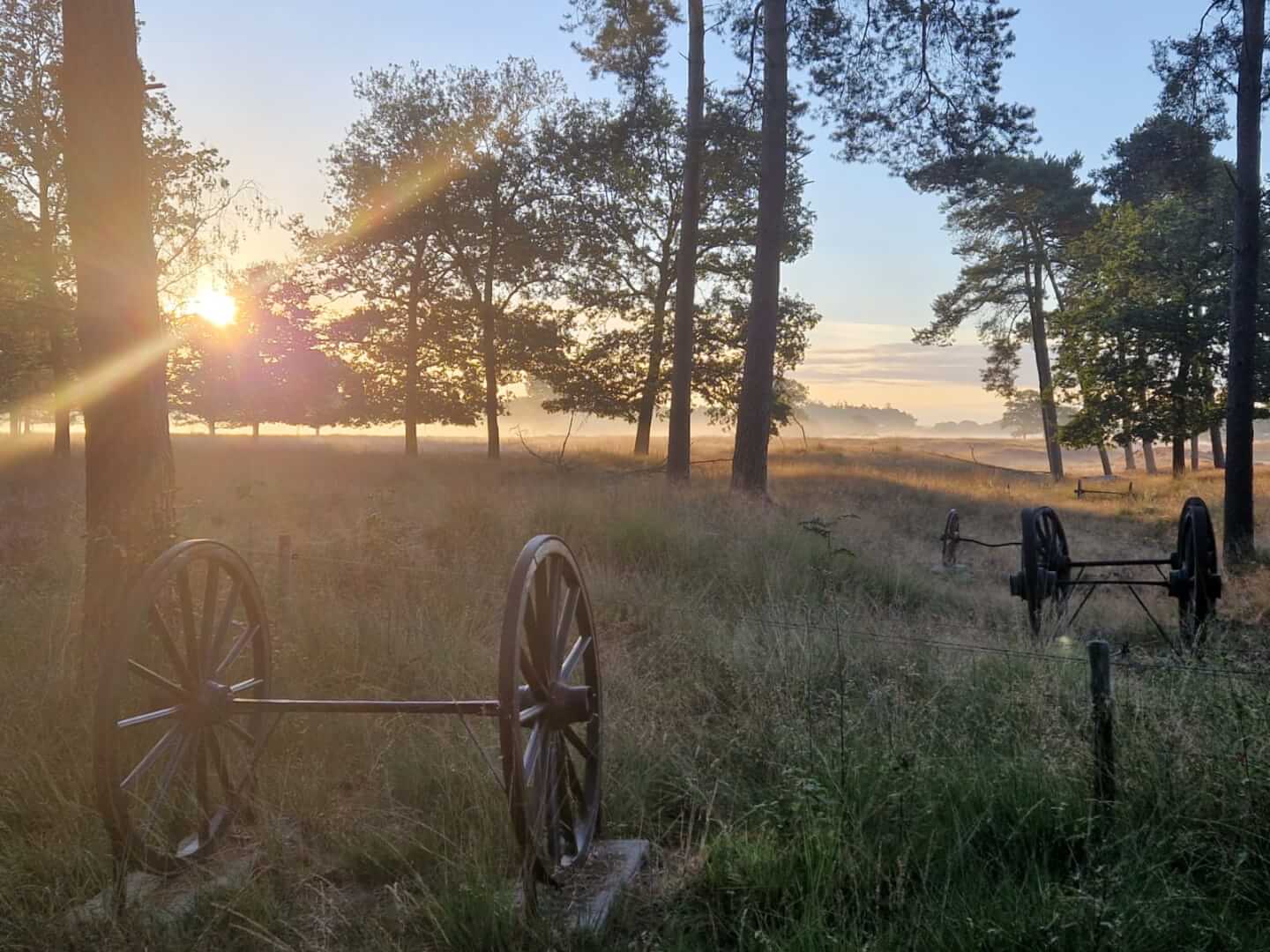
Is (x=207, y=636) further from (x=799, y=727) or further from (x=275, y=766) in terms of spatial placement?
(x=799, y=727)

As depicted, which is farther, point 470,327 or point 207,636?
point 470,327

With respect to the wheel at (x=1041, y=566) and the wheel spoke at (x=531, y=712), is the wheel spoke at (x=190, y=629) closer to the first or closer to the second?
the wheel spoke at (x=531, y=712)

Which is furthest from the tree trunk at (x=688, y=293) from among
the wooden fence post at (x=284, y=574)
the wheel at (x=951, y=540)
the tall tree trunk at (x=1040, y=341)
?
Answer: the tall tree trunk at (x=1040, y=341)

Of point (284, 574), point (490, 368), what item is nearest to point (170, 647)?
point (284, 574)

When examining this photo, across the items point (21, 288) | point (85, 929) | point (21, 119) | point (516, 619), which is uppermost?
point (21, 119)

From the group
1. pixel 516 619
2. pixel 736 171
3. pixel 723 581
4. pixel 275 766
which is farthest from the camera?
pixel 736 171

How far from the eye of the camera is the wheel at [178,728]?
3068mm

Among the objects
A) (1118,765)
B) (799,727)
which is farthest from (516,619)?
(1118,765)

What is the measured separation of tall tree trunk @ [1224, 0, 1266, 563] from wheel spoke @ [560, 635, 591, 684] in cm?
1107

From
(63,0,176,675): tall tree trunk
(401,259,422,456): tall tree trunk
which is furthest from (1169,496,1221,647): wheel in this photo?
(401,259,422,456): tall tree trunk

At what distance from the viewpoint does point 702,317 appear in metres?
25.9

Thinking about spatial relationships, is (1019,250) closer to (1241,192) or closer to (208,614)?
(1241,192)

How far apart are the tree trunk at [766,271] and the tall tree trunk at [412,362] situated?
1321 centimetres

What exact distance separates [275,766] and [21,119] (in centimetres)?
1835
